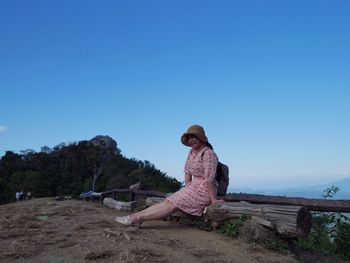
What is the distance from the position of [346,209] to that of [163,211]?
2.69 metres

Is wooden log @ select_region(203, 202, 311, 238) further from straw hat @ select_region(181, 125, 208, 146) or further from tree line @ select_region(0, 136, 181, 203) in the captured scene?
tree line @ select_region(0, 136, 181, 203)

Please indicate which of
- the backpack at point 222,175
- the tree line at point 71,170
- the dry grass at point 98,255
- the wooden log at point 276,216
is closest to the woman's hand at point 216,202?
the wooden log at point 276,216

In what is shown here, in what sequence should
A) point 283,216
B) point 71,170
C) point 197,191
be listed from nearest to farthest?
1. point 283,216
2. point 197,191
3. point 71,170

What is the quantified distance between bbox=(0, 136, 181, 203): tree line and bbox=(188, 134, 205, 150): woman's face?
66.9ft

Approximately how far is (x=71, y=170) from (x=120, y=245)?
3295 cm

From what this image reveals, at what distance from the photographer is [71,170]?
36906mm

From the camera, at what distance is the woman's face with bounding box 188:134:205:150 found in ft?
22.0

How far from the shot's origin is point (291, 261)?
4883mm

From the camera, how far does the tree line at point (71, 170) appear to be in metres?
31.6

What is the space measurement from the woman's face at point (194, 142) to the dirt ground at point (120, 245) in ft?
4.00

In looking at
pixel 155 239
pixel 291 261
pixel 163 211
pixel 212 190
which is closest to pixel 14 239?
pixel 155 239

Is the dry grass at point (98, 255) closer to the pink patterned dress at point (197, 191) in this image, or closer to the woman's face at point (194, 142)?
the pink patterned dress at point (197, 191)

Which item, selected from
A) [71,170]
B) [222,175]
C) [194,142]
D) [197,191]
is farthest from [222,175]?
[71,170]

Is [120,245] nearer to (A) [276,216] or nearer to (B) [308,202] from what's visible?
(A) [276,216]
